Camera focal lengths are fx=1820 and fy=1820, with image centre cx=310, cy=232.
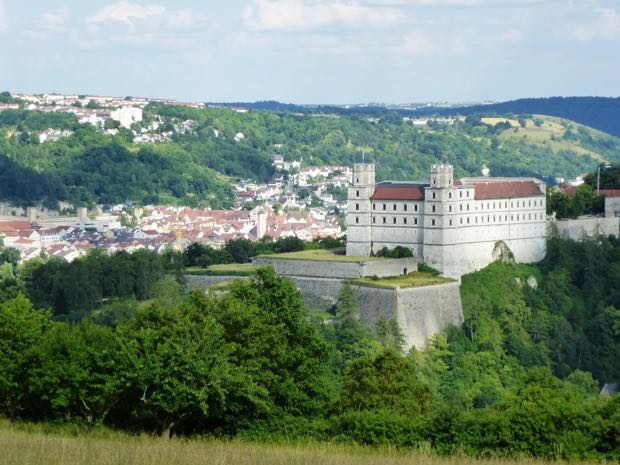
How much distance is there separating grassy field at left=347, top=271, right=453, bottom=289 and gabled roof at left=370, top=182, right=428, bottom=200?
8.75 feet

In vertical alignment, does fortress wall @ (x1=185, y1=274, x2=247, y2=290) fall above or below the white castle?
below

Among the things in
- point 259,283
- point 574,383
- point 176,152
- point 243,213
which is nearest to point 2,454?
point 259,283

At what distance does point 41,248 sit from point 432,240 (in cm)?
4732

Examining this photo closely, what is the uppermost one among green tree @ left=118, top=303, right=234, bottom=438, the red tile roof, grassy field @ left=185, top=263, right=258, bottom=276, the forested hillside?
the red tile roof

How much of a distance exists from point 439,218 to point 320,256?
471 centimetres

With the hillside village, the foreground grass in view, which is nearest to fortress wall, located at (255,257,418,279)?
the foreground grass

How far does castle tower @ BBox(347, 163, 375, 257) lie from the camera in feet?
204

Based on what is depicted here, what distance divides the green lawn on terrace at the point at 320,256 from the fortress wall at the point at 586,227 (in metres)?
9.18

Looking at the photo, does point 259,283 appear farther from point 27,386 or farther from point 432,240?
point 432,240

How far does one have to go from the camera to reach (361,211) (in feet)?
204

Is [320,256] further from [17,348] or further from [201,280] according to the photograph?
[17,348]

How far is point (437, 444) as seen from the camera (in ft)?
102

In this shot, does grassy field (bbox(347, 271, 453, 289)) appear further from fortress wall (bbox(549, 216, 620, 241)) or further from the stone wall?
fortress wall (bbox(549, 216, 620, 241))

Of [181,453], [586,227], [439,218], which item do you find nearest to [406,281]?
[439,218]
